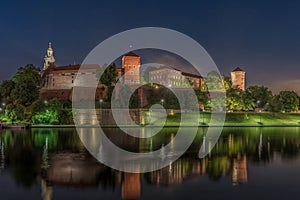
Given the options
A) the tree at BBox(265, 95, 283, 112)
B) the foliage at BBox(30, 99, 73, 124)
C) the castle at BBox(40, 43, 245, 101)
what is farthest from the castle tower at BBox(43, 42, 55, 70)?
the tree at BBox(265, 95, 283, 112)

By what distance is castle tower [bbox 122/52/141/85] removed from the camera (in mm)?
66375

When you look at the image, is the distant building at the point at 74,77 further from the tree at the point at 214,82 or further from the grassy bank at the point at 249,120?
the grassy bank at the point at 249,120

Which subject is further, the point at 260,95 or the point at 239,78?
the point at 239,78

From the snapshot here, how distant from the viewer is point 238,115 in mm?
51250

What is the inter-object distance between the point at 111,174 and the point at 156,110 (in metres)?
37.4

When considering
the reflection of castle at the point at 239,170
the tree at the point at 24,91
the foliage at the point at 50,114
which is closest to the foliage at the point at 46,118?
the foliage at the point at 50,114

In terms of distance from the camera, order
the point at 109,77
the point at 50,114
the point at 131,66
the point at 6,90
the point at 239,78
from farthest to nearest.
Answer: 1. the point at 239,78
2. the point at 131,66
3. the point at 109,77
4. the point at 6,90
5. the point at 50,114

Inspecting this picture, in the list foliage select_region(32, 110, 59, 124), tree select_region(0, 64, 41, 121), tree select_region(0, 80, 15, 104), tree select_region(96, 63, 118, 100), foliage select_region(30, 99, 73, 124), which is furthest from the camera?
tree select_region(96, 63, 118, 100)

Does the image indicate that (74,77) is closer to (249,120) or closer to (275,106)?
(249,120)

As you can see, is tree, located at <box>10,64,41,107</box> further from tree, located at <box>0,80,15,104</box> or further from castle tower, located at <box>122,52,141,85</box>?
castle tower, located at <box>122,52,141,85</box>

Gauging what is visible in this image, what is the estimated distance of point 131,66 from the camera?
67.1m

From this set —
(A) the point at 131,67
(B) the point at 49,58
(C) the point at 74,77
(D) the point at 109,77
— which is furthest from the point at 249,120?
(B) the point at 49,58

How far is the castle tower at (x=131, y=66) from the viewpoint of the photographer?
6638 centimetres

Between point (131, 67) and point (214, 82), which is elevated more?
point (131, 67)
